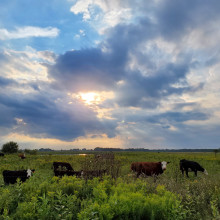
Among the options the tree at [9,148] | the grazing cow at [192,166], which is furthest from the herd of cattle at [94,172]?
the tree at [9,148]

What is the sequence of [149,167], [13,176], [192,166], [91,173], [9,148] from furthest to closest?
[9,148]
[192,166]
[149,167]
[13,176]
[91,173]

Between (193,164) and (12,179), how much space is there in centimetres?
1644

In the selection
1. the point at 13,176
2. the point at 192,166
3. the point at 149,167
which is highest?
the point at 149,167

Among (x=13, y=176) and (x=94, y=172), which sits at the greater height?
(x=94, y=172)

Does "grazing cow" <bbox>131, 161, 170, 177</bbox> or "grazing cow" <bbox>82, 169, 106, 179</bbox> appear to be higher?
"grazing cow" <bbox>82, 169, 106, 179</bbox>

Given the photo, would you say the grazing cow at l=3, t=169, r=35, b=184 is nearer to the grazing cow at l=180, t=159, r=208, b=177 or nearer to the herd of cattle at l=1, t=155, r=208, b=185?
the herd of cattle at l=1, t=155, r=208, b=185

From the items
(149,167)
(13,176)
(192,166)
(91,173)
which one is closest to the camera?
(91,173)

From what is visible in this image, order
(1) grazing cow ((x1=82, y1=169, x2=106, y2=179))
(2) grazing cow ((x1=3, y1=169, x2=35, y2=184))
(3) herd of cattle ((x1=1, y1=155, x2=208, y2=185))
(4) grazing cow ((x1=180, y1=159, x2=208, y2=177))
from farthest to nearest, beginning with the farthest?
(4) grazing cow ((x1=180, y1=159, x2=208, y2=177)) → (2) grazing cow ((x1=3, y1=169, x2=35, y2=184)) → (3) herd of cattle ((x1=1, y1=155, x2=208, y2=185)) → (1) grazing cow ((x1=82, y1=169, x2=106, y2=179))

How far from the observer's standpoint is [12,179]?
A: 13508 millimetres

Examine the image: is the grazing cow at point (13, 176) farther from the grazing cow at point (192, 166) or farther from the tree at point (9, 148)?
the tree at point (9, 148)

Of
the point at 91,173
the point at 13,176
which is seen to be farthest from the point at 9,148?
the point at 91,173

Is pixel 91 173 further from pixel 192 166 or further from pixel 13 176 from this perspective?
pixel 192 166

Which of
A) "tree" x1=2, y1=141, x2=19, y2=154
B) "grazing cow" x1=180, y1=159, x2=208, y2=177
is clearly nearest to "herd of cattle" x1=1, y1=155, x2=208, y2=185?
"grazing cow" x1=180, y1=159, x2=208, y2=177

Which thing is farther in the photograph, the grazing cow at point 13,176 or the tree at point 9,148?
the tree at point 9,148
